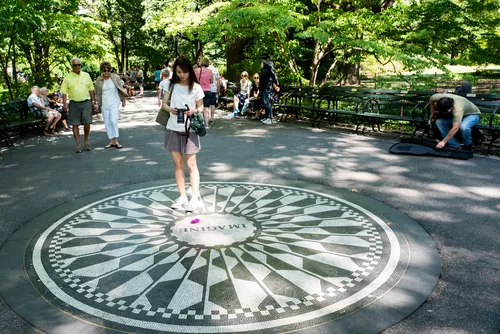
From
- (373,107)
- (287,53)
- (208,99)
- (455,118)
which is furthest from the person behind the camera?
(287,53)

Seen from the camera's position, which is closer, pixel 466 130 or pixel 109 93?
pixel 466 130

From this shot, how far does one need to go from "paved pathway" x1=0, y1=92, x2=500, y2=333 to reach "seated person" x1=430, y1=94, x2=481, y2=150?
499mm

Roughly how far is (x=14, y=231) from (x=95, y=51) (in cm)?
1332

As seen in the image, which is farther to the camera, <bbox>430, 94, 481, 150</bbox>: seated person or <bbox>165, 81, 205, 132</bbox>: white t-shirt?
<bbox>430, 94, 481, 150</bbox>: seated person

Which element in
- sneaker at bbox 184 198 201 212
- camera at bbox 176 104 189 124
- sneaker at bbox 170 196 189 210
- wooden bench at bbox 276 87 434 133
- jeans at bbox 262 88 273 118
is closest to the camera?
camera at bbox 176 104 189 124

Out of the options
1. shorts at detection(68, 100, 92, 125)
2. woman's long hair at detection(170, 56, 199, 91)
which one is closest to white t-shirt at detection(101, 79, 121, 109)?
shorts at detection(68, 100, 92, 125)

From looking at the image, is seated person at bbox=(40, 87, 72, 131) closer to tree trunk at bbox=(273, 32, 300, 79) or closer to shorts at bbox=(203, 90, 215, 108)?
shorts at bbox=(203, 90, 215, 108)

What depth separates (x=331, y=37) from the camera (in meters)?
12.9

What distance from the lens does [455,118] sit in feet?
27.3

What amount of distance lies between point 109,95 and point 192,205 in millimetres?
5012

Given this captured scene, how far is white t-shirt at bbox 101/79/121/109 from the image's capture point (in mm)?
9594

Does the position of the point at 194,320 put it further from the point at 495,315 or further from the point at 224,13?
the point at 224,13

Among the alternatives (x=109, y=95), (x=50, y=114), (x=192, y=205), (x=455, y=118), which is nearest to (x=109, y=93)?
(x=109, y=95)

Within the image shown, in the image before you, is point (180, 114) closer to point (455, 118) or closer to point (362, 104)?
point (455, 118)
